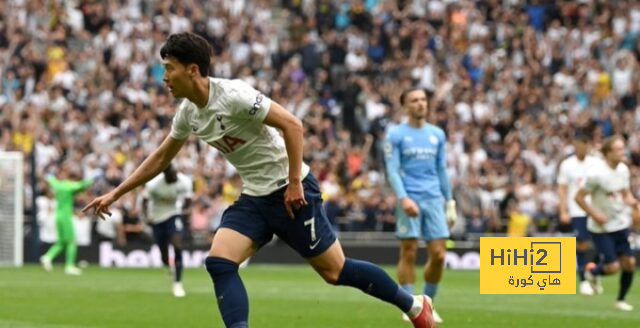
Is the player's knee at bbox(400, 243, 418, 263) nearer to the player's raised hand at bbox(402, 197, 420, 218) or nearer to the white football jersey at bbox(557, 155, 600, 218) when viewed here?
the player's raised hand at bbox(402, 197, 420, 218)

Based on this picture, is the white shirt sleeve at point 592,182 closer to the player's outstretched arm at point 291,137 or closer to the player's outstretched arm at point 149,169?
the player's outstretched arm at point 149,169

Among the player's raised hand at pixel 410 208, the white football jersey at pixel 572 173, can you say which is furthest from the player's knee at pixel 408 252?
the white football jersey at pixel 572 173

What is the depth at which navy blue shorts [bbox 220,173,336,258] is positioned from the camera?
11.2 metres

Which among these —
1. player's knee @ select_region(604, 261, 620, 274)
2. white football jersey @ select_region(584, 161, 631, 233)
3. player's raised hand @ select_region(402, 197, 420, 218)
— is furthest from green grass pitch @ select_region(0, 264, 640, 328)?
player's raised hand @ select_region(402, 197, 420, 218)

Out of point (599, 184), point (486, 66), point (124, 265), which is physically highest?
point (486, 66)

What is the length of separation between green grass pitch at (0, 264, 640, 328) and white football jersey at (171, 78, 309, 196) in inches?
196

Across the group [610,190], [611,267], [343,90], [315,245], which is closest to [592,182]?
[610,190]

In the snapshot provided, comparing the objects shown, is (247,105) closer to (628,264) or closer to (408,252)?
(408,252)

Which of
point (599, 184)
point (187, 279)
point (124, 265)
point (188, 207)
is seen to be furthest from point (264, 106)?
point (124, 265)

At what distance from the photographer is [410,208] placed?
1597cm

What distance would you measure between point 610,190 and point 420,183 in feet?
12.1

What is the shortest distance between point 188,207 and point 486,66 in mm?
15726

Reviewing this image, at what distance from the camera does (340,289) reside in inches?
917

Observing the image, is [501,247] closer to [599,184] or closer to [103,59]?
[599,184]
